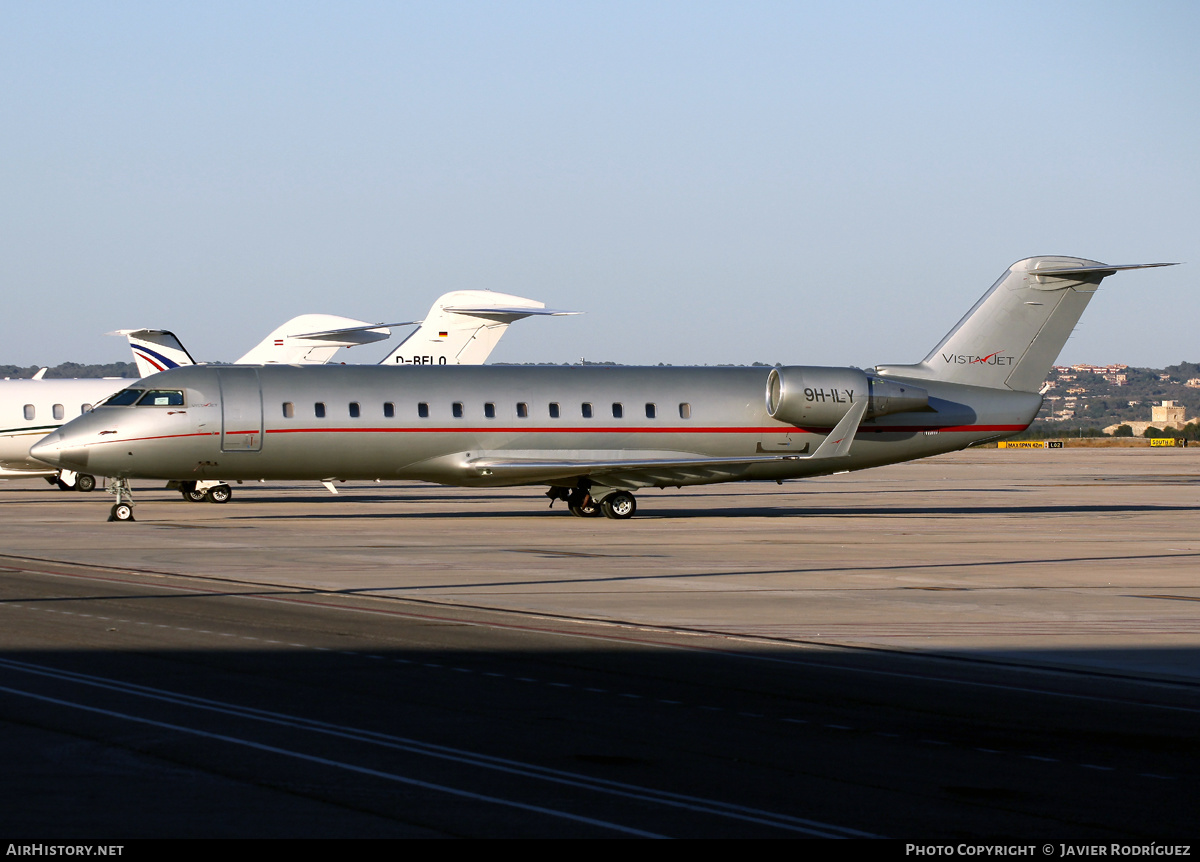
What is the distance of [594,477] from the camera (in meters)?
36.9

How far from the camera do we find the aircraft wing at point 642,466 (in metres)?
36.0

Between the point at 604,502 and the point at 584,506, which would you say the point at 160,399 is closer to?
the point at 584,506

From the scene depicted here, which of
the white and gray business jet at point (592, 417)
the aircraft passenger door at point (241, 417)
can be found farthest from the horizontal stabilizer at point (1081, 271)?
the aircraft passenger door at point (241, 417)

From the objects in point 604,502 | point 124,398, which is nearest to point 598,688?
point 604,502

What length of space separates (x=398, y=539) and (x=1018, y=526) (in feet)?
49.9

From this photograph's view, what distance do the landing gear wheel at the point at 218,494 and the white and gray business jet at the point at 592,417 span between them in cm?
808

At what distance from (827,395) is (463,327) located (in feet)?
70.9

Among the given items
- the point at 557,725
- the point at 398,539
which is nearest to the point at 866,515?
the point at 398,539

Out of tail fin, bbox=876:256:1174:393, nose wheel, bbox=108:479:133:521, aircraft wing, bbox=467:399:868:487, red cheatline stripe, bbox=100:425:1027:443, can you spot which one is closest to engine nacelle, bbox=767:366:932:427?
aircraft wing, bbox=467:399:868:487

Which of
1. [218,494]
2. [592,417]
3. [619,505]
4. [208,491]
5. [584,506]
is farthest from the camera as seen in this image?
[218,494]

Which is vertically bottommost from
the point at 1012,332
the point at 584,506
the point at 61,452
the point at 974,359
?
the point at 584,506

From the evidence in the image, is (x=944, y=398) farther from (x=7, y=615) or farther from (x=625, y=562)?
(x=7, y=615)

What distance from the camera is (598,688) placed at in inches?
519

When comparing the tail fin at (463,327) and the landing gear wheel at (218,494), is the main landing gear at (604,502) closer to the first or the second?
the landing gear wheel at (218,494)
